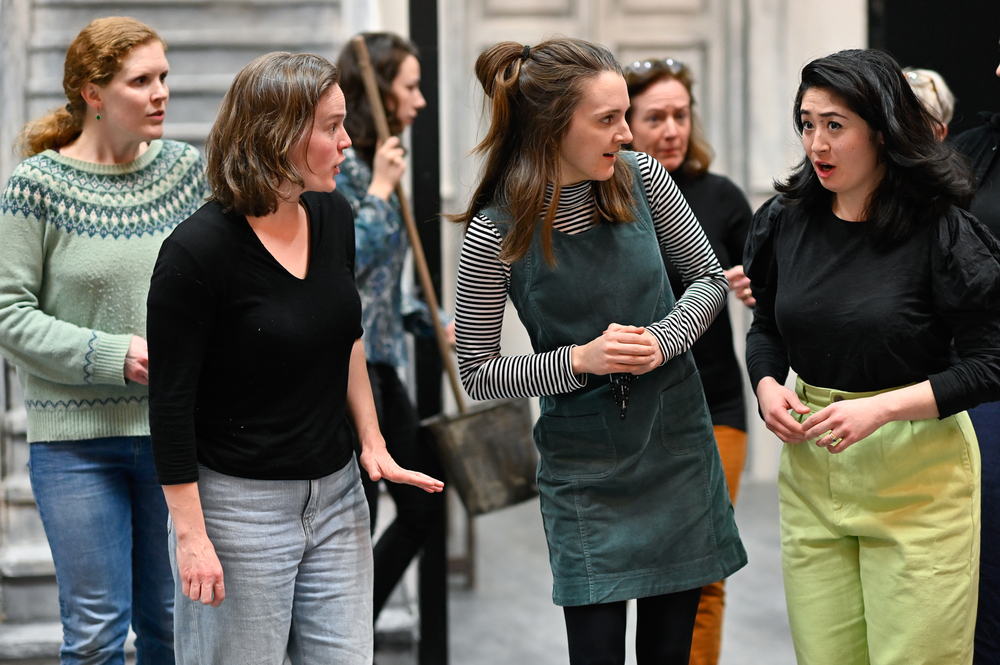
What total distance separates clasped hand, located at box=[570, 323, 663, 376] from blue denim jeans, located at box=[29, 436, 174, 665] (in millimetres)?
Result: 992

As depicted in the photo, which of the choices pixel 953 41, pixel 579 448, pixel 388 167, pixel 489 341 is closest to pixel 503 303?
pixel 489 341

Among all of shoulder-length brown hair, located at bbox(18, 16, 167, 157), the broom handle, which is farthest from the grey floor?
shoulder-length brown hair, located at bbox(18, 16, 167, 157)

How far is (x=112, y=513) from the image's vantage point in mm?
2098

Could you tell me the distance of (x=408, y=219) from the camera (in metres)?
2.75

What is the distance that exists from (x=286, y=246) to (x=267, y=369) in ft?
0.70

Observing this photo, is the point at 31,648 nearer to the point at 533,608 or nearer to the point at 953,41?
the point at 533,608

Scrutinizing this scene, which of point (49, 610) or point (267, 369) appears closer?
point (267, 369)

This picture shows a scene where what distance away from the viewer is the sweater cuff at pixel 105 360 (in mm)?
2031

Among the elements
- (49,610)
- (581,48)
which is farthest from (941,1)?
(49,610)

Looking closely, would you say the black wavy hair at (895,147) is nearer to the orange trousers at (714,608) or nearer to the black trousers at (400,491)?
the orange trousers at (714,608)

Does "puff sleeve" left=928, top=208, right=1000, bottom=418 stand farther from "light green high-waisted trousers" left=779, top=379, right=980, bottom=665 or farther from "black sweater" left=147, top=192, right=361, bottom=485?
"black sweater" left=147, top=192, right=361, bottom=485

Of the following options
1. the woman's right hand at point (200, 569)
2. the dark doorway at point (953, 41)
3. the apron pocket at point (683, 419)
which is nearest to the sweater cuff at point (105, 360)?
the woman's right hand at point (200, 569)

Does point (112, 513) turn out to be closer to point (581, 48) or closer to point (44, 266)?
point (44, 266)

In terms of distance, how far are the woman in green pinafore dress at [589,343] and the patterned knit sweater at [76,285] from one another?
2.43 feet
